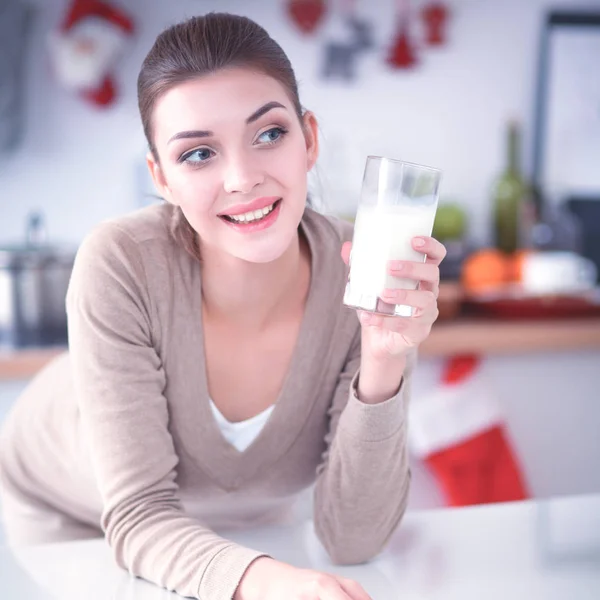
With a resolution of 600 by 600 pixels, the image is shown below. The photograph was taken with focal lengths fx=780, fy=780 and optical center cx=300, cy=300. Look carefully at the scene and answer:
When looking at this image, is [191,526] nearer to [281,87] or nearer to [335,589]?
[335,589]

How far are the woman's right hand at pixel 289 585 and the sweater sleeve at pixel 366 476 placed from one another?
0.14 metres

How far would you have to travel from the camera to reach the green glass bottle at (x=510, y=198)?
2.67 meters

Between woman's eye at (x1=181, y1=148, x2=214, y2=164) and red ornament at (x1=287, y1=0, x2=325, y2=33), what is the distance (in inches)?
71.0

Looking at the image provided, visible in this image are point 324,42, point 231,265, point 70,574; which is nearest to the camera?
point 70,574

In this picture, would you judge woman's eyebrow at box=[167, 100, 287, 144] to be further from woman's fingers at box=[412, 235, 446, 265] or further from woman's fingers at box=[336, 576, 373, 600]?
woman's fingers at box=[336, 576, 373, 600]

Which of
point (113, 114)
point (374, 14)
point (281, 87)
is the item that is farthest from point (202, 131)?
point (374, 14)

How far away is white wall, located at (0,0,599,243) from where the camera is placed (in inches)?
97.4

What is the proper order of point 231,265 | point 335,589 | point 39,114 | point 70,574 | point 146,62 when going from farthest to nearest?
point 39,114 < point 231,265 < point 146,62 < point 70,574 < point 335,589

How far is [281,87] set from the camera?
3.22 ft

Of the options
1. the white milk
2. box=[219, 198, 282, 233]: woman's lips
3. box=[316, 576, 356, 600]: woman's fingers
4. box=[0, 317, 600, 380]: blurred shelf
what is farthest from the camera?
box=[0, 317, 600, 380]: blurred shelf

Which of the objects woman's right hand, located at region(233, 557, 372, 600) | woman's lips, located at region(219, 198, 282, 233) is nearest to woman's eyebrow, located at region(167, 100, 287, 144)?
woman's lips, located at region(219, 198, 282, 233)

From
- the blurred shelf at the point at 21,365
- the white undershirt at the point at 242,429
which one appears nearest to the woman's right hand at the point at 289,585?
the white undershirt at the point at 242,429

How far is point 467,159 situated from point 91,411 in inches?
82.9

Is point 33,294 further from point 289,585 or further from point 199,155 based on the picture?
point 289,585
